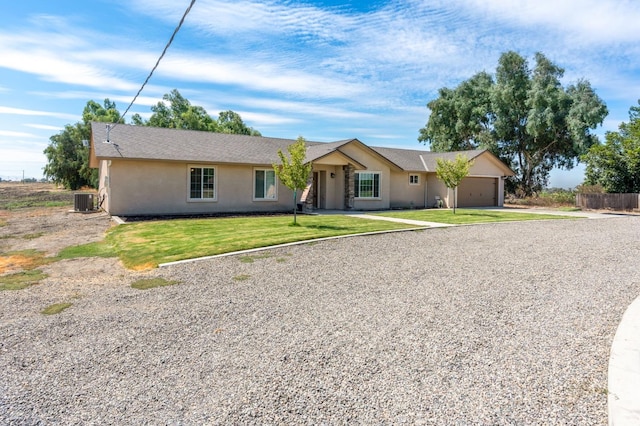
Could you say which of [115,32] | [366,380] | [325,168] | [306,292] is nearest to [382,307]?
[306,292]

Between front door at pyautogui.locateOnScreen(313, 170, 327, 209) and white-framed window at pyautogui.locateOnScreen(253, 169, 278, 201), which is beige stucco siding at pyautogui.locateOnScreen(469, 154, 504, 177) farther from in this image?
white-framed window at pyautogui.locateOnScreen(253, 169, 278, 201)

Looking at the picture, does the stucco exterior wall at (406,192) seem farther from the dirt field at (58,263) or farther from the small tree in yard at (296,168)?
the dirt field at (58,263)

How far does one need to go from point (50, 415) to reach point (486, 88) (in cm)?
4170

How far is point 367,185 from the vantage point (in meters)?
23.2

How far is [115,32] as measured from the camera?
10.6 metres

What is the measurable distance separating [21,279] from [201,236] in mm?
4913

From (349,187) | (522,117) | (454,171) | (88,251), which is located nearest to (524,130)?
(522,117)

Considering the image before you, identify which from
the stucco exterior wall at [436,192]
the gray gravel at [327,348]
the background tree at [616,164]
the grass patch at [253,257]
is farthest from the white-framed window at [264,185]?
the background tree at [616,164]

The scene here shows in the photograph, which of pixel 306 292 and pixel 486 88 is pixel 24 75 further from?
pixel 486 88

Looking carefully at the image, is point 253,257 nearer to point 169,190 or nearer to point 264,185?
point 169,190

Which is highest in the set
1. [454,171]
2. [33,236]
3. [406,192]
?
[454,171]

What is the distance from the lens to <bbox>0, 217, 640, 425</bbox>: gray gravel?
123 inches

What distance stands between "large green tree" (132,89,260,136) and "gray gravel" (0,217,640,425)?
1896 inches

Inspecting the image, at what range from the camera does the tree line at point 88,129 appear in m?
44.6
